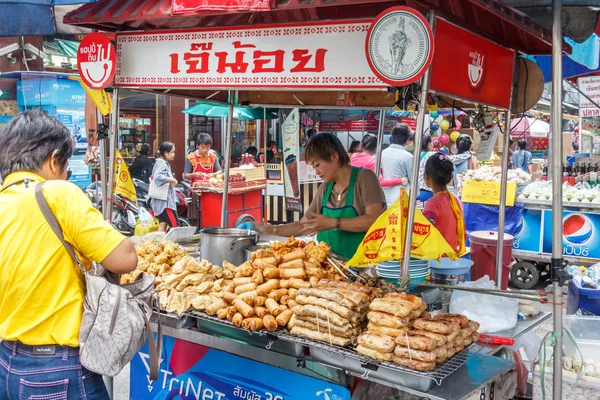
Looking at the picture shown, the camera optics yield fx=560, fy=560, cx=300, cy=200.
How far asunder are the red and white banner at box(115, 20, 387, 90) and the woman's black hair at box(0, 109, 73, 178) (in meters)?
1.35

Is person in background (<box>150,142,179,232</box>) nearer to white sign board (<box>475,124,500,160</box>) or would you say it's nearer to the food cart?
the food cart

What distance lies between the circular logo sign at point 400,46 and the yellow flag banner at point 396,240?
65 centimetres

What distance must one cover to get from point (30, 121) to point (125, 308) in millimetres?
960

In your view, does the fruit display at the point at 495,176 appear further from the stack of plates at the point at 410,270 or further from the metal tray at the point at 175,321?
the metal tray at the point at 175,321

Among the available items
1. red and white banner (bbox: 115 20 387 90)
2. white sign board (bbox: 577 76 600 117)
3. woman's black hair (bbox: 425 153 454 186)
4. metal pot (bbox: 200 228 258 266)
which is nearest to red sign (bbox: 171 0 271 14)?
red and white banner (bbox: 115 20 387 90)

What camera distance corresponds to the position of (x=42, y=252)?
7.97ft

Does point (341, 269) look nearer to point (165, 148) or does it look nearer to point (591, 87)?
point (165, 148)

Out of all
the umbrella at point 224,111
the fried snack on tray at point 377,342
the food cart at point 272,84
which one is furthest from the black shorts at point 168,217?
the fried snack on tray at point 377,342

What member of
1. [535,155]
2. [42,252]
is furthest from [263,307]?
[535,155]

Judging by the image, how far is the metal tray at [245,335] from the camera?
2.96 m

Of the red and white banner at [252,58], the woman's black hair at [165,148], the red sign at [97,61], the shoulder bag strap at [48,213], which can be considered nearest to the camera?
the shoulder bag strap at [48,213]

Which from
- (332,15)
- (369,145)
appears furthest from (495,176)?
(332,15)

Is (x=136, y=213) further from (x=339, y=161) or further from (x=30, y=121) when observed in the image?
(x=30, y=121)

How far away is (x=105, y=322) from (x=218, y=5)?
1.88 m
